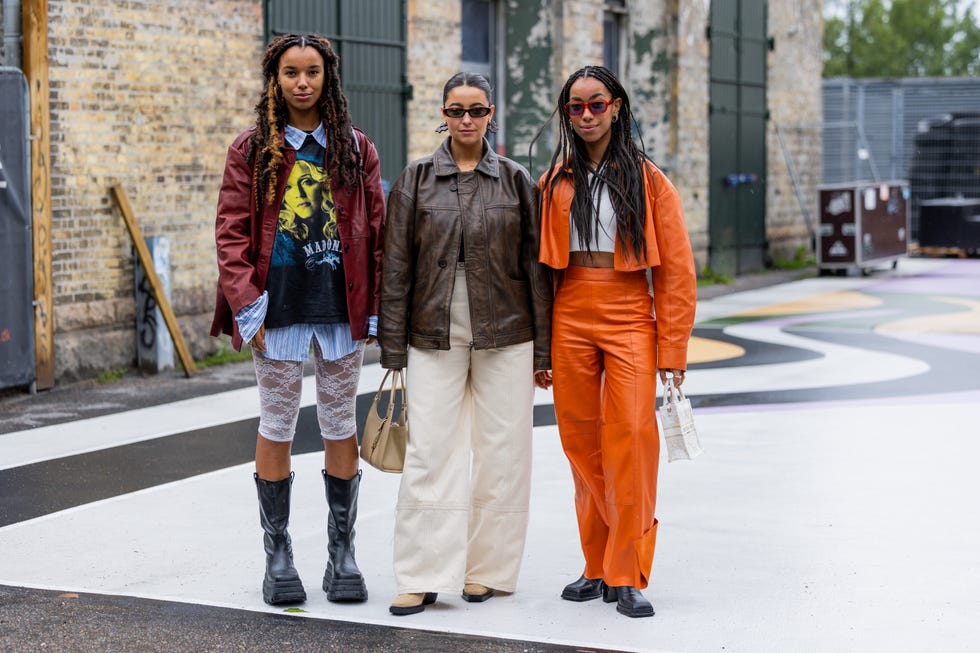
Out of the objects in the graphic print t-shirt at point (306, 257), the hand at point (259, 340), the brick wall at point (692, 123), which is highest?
the brick wall at point (692, 123)

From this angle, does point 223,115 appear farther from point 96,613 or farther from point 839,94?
point 839,94

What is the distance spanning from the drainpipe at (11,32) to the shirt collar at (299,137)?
551cm

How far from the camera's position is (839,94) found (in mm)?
28453

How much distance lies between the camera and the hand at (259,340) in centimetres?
505

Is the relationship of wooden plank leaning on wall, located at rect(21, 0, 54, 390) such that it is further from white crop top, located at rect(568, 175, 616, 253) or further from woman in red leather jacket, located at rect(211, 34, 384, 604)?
white crop top, located at rect(568, 175, 616, 253)

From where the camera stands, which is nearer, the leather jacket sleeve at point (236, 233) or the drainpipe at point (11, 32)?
the leather jacket sleeve at point (236, 233)

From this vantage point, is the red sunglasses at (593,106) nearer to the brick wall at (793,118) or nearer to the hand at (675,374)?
the hand at (675,374)

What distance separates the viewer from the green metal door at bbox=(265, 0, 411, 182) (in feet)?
42.5

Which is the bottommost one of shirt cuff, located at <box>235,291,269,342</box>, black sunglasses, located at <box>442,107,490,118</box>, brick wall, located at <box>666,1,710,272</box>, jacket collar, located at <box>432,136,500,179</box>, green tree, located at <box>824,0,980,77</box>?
shirt cuff, located at <box>235,291,269,342</box>

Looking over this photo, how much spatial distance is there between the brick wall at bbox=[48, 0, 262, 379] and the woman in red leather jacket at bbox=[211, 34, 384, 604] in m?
5.58

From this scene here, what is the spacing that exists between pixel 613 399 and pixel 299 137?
149 centimetres

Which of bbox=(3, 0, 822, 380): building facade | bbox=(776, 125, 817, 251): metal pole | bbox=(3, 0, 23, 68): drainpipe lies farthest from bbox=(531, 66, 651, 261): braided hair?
bbox=(776, 125, 817, 251): metal pole

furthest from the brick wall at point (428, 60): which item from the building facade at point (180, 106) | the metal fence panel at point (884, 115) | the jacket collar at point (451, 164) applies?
the metal fence panel at point (884, 115)

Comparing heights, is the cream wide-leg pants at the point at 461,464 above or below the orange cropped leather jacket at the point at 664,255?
below
